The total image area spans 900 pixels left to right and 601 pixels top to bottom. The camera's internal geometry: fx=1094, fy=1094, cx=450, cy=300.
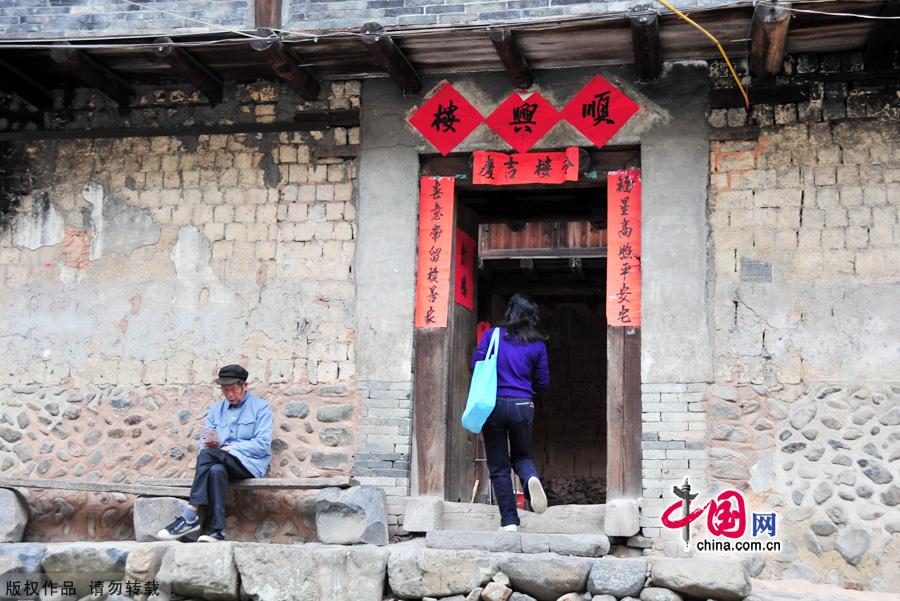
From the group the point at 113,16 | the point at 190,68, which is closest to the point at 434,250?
the point at 190,68

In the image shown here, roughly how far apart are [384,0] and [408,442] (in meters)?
3.29

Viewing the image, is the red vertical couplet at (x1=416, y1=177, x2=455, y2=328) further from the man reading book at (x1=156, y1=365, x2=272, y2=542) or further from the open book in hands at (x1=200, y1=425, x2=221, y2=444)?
the open book in hands at (x1=200, y1=425, x2=221, y2=444)

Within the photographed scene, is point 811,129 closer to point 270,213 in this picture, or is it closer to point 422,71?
point 422,71

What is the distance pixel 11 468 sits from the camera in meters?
8.38

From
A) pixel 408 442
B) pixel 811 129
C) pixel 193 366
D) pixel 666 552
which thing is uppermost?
pixel 811 129

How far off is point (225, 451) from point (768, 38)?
15.1ft

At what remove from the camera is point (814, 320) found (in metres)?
7.49

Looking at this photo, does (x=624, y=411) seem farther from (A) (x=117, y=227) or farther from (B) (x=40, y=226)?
(B) (x=40, y=226)

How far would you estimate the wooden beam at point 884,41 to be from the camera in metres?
7.10

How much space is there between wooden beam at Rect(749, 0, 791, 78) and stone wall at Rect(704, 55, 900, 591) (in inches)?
10.2

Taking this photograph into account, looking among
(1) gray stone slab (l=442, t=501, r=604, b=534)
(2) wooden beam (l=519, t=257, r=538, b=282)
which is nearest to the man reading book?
(1) gray stone slab (l=442, t=501, r=604, b=534)

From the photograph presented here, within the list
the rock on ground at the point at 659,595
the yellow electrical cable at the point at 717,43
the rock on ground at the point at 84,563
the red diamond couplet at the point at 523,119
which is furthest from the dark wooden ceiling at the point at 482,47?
the rock on ground at the point at 659,595

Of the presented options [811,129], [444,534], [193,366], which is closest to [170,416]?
[193,366]

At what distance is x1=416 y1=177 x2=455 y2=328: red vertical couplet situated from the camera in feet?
26.8
